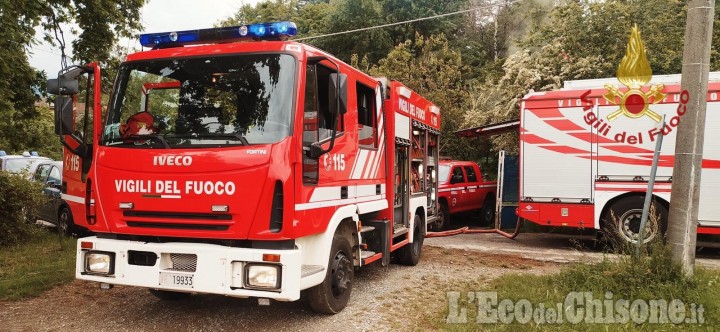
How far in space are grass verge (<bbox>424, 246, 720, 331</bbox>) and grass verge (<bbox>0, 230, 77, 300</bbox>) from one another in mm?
5063

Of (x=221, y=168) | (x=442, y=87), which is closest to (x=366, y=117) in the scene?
(x=221, y=168)

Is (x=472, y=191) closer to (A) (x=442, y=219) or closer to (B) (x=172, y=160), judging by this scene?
(A) (x=442, y=219)

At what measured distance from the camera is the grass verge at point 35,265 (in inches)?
261

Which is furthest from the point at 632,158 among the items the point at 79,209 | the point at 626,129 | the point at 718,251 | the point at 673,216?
the point at 79,209

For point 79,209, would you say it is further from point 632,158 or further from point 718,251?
point 718,251

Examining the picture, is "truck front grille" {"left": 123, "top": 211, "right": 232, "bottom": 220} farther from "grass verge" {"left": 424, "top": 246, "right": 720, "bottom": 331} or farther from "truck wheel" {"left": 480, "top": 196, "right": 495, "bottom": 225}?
"truck wheel" {"left": 480, "top": 196, "right": 495, "bottom": 225}

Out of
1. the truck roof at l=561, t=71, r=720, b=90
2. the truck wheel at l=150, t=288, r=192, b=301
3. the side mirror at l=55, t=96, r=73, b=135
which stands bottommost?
the truck wheel at l=150, t=288, r=192, b=301

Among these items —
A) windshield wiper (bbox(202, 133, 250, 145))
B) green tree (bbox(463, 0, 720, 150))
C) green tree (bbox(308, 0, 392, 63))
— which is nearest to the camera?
windshield wiper (bbox(202, 133, 250, 145))

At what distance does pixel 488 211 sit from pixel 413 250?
6.98 metres

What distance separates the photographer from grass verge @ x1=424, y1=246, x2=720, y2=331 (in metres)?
4.93

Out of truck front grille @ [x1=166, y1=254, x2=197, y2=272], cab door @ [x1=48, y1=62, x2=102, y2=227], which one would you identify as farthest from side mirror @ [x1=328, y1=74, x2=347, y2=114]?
cab door @ [x1=48, y1=62, x2=102, y2=227]

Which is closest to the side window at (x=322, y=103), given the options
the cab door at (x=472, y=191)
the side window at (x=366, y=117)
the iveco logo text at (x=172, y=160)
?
the side window at (x=366, y=117)

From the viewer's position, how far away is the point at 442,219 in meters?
12.7

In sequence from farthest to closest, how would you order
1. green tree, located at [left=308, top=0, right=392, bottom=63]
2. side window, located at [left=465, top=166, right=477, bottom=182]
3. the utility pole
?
green tree, located at [left=308, top=0, right=392, bottom=63]
side window, located at [left=465, top=166, right=477, bottom=182]
the utility pole
